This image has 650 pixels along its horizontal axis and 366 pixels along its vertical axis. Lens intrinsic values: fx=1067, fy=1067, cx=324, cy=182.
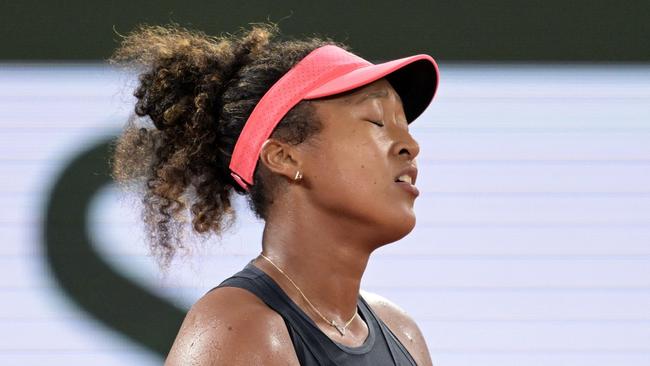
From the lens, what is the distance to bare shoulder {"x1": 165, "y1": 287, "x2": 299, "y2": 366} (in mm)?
1687

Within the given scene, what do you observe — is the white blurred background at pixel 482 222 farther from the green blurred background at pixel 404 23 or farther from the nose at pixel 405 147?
the nose at pixel 405 147

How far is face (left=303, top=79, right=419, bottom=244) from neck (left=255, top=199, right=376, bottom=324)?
3 centimetres

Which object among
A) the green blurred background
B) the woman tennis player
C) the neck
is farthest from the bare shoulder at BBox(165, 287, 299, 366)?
the green blurred background

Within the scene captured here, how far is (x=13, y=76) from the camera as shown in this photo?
10.4ft

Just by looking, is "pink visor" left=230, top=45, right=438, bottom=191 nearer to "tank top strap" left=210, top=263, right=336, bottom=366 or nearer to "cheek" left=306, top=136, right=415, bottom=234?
"cheek" left=306, top=136, right=415, bottom=234

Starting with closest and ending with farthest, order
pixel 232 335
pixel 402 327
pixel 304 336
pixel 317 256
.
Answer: pixel 232 335 < pixel 304 336 < pixel 317 256 < pixel 402 327

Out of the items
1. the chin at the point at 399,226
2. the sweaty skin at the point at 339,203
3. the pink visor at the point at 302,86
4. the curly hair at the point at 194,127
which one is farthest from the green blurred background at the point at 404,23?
the chin at the point at 399,226

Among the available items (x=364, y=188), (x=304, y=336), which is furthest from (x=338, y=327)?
(x=364, y=188)

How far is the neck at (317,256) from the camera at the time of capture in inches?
75.5

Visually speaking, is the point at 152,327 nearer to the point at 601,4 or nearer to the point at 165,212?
the point at 165,212

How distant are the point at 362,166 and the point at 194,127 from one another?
36 cm

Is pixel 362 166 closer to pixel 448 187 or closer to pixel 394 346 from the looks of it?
pixel 394 346

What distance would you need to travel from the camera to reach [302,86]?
1977mm

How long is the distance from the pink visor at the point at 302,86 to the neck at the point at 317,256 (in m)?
0.14
